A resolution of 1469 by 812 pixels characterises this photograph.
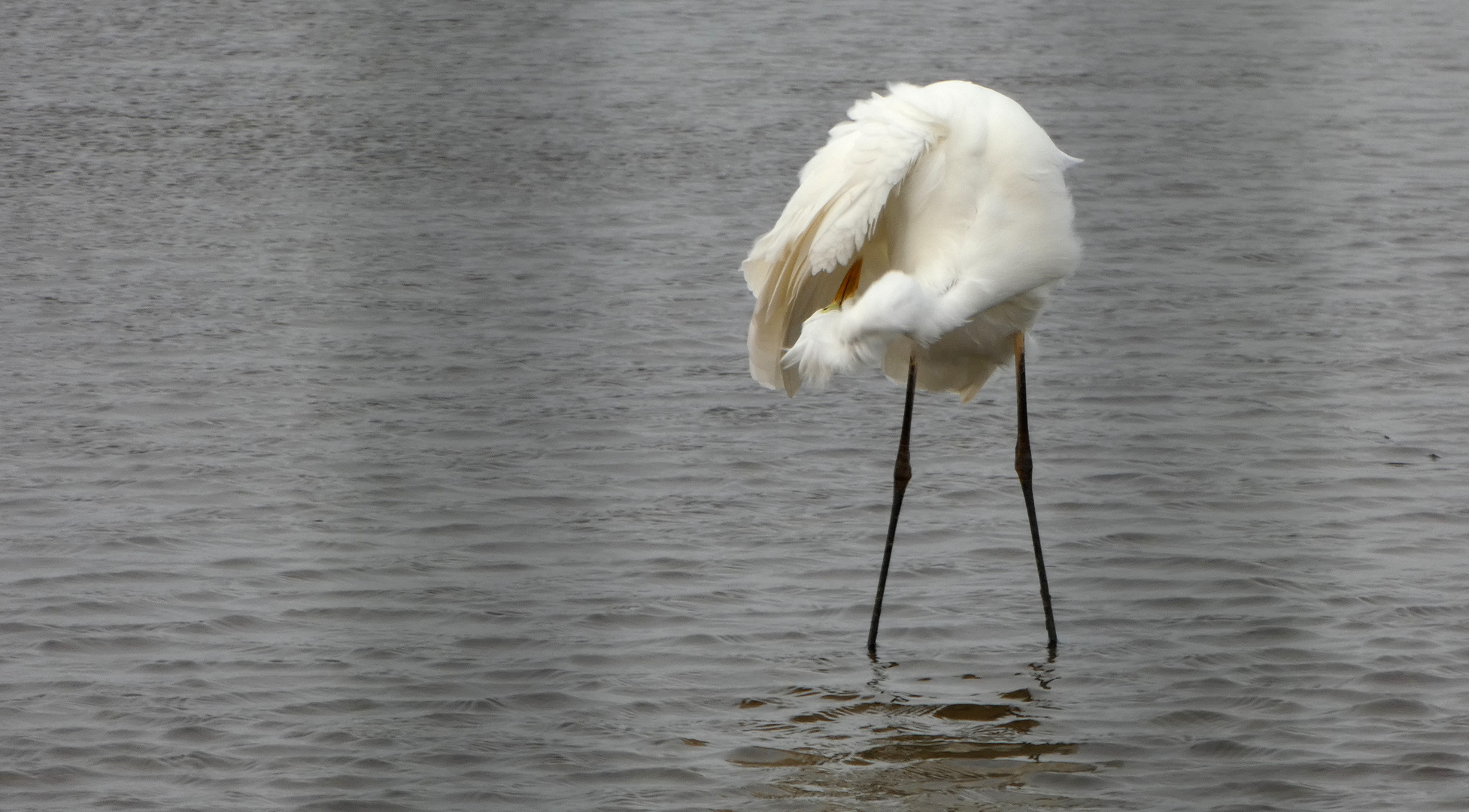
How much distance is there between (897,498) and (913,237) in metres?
0.84

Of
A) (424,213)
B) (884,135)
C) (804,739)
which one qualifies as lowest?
(804,739)

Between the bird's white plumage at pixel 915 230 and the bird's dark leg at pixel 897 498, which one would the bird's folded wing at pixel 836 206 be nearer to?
the bird's white plumage at pixel 915 230

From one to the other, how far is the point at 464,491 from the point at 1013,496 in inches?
69.1

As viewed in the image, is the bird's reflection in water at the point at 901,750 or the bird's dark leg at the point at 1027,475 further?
the bird's dark leg at the point at 1027,475

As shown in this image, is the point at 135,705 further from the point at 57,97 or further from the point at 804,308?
the point at 57,97

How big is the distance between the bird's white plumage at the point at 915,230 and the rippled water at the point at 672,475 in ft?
1.33

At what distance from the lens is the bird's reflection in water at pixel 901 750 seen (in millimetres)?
4555

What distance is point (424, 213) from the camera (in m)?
9.41

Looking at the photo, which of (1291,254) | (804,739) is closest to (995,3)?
(1291,254)

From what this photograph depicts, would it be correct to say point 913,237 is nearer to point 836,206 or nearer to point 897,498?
point 836,206

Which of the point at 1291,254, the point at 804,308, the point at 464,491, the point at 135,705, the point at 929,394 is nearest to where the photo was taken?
the point at 135,705

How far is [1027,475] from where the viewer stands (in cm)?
577

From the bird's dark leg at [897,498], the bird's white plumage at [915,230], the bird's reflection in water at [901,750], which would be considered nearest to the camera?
the bird's reflection in water at [901,750]

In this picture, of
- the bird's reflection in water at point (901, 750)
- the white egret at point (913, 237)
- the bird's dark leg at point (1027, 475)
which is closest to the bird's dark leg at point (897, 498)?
the white egret at point (913, 237)
